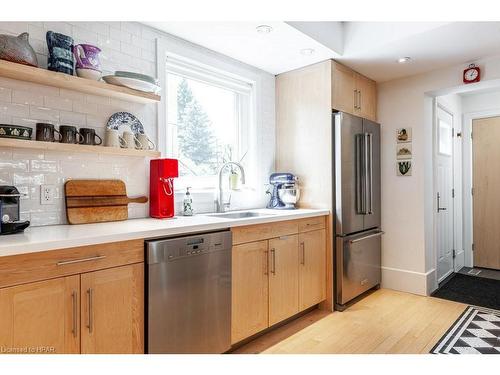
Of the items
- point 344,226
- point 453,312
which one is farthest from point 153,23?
point 453,312

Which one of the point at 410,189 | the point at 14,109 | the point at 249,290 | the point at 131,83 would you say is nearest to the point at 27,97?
the point at 14,109

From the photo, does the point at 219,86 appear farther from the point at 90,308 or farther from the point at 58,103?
the point at 90,308

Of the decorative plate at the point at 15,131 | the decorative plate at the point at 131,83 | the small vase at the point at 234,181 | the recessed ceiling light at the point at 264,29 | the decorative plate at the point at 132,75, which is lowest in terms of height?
the small vase at the point at 234,181

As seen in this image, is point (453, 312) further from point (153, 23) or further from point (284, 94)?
point (153, 23)

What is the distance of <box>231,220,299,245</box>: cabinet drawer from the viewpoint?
2244mm

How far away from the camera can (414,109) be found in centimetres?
351

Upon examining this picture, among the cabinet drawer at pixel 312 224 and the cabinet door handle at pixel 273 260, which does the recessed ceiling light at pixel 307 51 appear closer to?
the cabinet drawer at pixel 312 224

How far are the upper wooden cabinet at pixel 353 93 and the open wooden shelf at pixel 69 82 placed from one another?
1697 millimetres

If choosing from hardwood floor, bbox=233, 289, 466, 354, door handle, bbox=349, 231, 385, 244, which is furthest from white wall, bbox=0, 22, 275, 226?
door handle, bbox=349, 231, 385, 244

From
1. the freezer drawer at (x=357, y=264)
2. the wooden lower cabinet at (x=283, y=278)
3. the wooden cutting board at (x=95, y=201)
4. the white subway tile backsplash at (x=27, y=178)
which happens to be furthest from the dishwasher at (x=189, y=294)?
the freezer drawer at (x=357, y=264)

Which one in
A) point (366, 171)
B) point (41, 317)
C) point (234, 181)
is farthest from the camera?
point (366, 171)

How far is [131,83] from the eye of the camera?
213 cm

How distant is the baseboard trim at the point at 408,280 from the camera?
3.42m

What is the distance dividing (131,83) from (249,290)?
1.57 m
